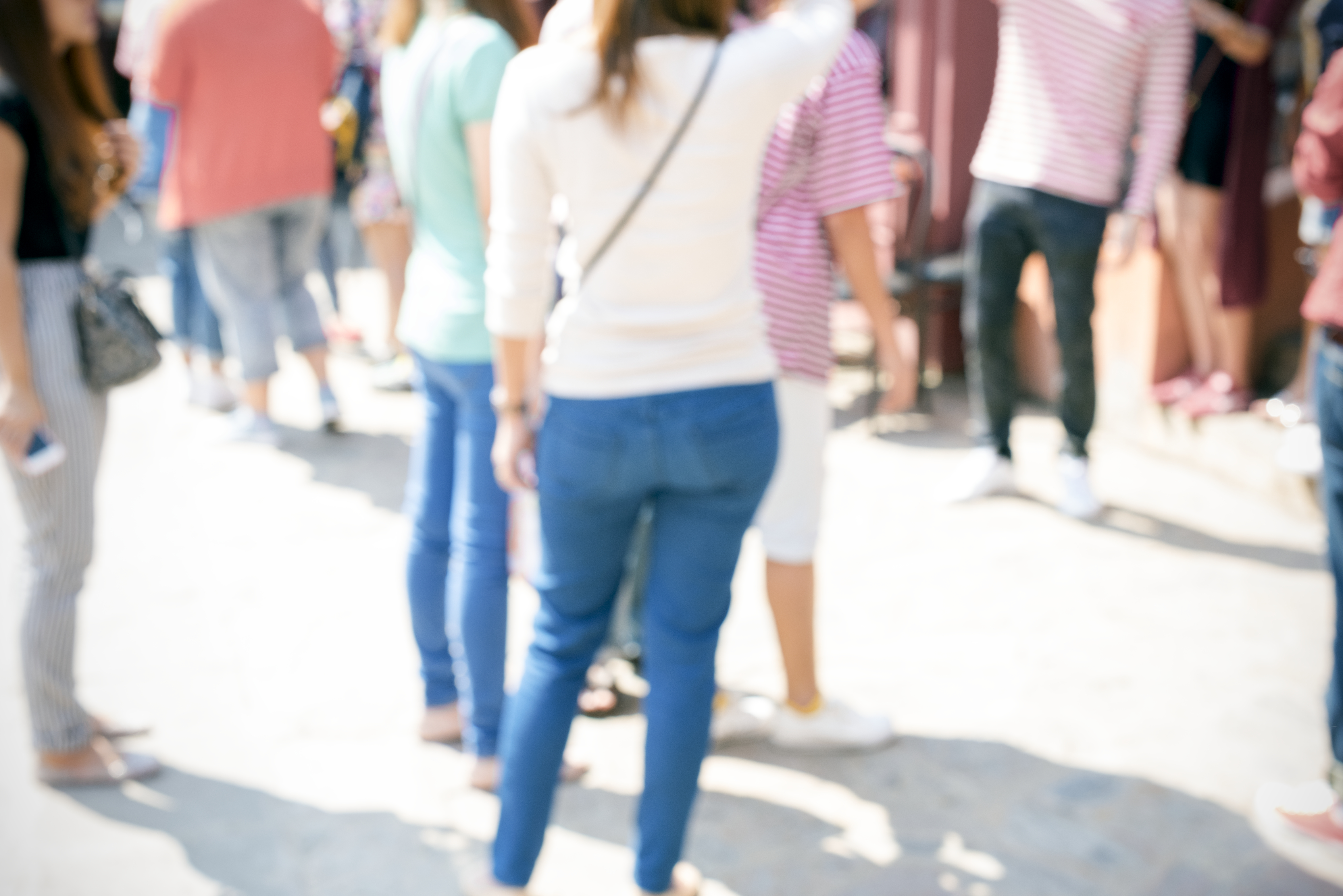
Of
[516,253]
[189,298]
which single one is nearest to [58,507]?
[516,253]

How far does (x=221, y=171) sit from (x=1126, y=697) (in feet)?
12.4

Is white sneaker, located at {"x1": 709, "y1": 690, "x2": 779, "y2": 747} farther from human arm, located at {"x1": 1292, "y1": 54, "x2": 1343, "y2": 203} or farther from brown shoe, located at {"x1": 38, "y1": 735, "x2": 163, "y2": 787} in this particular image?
human arm, located at {"x1": 1292, "y1": 54, "x2": 1343, "y2": 203}

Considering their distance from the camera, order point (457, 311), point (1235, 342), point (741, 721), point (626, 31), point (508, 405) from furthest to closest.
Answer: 1. point (1235, 342)
2. point (741, 721)
3. point (457, 311)
4. point (508, 405)
5. point (626, 31)

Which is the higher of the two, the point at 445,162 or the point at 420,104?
the point at 420,104

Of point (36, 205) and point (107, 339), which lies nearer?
point (36, 205)

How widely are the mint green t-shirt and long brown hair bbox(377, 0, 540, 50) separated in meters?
0.02

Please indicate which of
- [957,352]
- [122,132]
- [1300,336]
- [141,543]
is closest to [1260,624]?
[1300,336]

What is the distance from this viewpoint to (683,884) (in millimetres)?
2480

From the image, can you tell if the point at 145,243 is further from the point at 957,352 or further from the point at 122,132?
the point at 122,132

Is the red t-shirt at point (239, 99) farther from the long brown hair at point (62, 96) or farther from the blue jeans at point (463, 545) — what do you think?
the blue jeans at point (463, 545)

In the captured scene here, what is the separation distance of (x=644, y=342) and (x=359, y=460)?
11.7ft

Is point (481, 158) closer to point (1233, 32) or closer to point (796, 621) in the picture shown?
point (796, 621)

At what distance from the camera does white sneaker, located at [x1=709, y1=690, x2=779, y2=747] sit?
→ 10.3 ft

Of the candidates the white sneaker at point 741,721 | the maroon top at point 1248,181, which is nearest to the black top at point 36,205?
the white sneaker at point 741,721
